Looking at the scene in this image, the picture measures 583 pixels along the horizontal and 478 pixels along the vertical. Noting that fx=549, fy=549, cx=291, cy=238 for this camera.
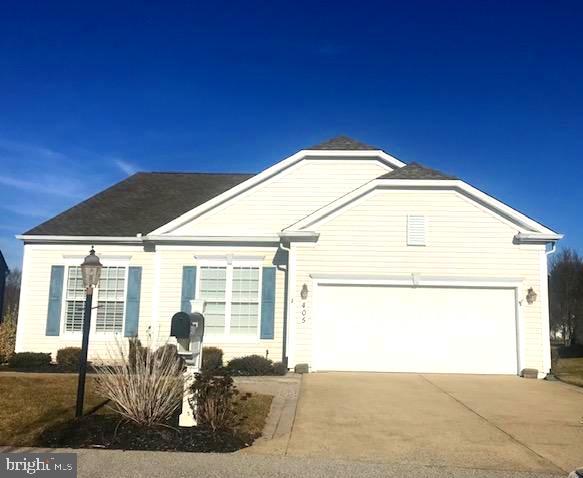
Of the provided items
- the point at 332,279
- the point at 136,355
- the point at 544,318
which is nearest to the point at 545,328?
the point at 544,318

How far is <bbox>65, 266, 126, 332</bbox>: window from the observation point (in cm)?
1592

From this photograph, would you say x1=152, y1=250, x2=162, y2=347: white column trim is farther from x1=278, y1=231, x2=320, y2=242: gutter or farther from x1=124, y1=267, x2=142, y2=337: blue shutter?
x1=278, y1=231, x2=320, y2=242: gutter

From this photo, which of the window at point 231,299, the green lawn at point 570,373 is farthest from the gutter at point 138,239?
the green lawn at point 570,373

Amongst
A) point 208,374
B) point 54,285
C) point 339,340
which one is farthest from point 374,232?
point 54,285

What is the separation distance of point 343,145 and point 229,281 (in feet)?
18.5

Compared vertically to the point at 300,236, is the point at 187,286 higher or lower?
lower

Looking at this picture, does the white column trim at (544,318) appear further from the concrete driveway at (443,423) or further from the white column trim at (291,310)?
the white column trim at (291,310)

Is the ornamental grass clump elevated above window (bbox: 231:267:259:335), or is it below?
below

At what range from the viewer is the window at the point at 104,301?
627 inches

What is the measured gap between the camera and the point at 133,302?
15812 millimetres

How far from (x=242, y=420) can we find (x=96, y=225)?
10988mm

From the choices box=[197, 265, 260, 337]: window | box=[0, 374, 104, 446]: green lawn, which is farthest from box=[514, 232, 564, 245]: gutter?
box=[0, 374, 104, 446]: green lawn

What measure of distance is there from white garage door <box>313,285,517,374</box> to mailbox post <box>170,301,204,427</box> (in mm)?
6625

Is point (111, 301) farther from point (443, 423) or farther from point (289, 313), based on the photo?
point (443, 423)
